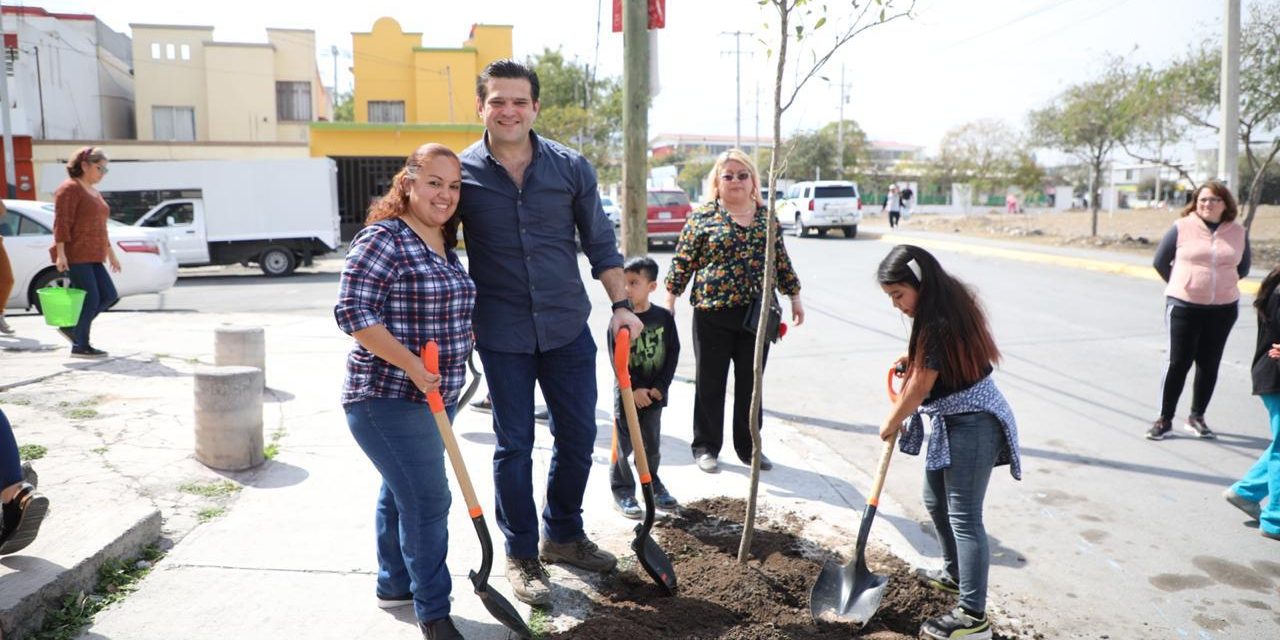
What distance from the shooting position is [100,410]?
19.5ft

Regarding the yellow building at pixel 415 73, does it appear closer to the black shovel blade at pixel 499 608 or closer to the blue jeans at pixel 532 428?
the blue jeans at pixel 532 428

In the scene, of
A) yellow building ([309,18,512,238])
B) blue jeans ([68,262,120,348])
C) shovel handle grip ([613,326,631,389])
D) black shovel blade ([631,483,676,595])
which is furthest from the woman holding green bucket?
yellow building ([309,18,512,238])

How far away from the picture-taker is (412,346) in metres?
2.96

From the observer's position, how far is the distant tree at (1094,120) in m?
24.2

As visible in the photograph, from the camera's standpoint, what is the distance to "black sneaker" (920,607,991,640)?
3133 mm

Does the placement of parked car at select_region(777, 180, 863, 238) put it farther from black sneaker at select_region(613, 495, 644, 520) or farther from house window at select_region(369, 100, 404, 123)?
black sneaker at select_region(613, 495, 644, 520)

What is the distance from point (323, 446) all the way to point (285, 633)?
2543 millimetres

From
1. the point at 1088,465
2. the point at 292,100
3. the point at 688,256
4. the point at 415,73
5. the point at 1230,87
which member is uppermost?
the point at 415,73

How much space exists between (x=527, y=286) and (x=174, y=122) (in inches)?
Result: 1349

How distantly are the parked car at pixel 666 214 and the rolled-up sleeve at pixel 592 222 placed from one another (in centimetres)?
1792

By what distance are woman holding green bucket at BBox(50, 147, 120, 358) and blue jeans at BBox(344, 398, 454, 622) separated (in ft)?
18.8

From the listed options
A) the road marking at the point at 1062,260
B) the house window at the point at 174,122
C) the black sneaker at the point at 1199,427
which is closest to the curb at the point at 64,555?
the black sneaker at the point at 1199,427

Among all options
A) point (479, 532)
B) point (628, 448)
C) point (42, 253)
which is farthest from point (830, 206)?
point (479, 532)

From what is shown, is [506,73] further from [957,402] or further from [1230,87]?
[1230,87]
